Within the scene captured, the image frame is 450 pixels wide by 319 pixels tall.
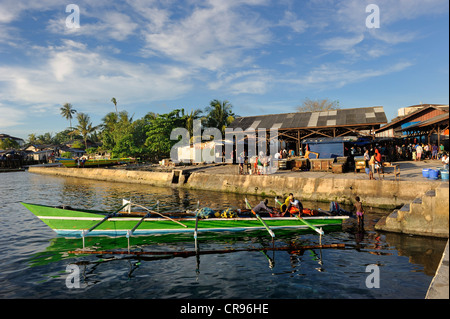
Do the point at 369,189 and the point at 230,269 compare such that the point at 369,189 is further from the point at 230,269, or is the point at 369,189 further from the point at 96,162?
the point at 96,162

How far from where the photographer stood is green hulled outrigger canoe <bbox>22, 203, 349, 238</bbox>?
1195 centimetres

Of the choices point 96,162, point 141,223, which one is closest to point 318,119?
point 141,223

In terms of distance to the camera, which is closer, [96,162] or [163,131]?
[96,162]

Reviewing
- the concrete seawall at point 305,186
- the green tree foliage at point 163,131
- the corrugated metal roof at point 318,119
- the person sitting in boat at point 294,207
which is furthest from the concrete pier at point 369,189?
the green tree foliage at point 163,131

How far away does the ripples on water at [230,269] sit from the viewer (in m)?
8.02

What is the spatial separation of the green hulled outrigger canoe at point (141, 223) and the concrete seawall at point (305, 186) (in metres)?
7.99

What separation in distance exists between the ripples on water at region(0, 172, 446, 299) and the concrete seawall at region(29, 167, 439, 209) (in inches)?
208

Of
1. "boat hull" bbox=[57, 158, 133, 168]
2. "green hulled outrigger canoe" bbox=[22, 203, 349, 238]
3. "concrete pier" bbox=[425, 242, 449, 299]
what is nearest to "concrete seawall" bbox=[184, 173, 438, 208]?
"green hulled outrigger canoe" bbox=[22, 203, 349, 238]

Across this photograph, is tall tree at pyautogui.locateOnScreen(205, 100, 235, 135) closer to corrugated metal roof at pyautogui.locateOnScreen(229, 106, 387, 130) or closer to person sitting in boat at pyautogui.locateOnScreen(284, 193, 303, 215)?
corrugated metal roof at pyautogui.locateOnScreen(229, 106, 387, 130)

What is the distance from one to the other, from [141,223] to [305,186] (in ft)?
43.2

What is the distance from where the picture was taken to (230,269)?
9.48 metres

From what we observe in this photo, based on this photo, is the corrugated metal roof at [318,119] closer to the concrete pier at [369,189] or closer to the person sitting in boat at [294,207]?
the concrete pier at [369,189]
